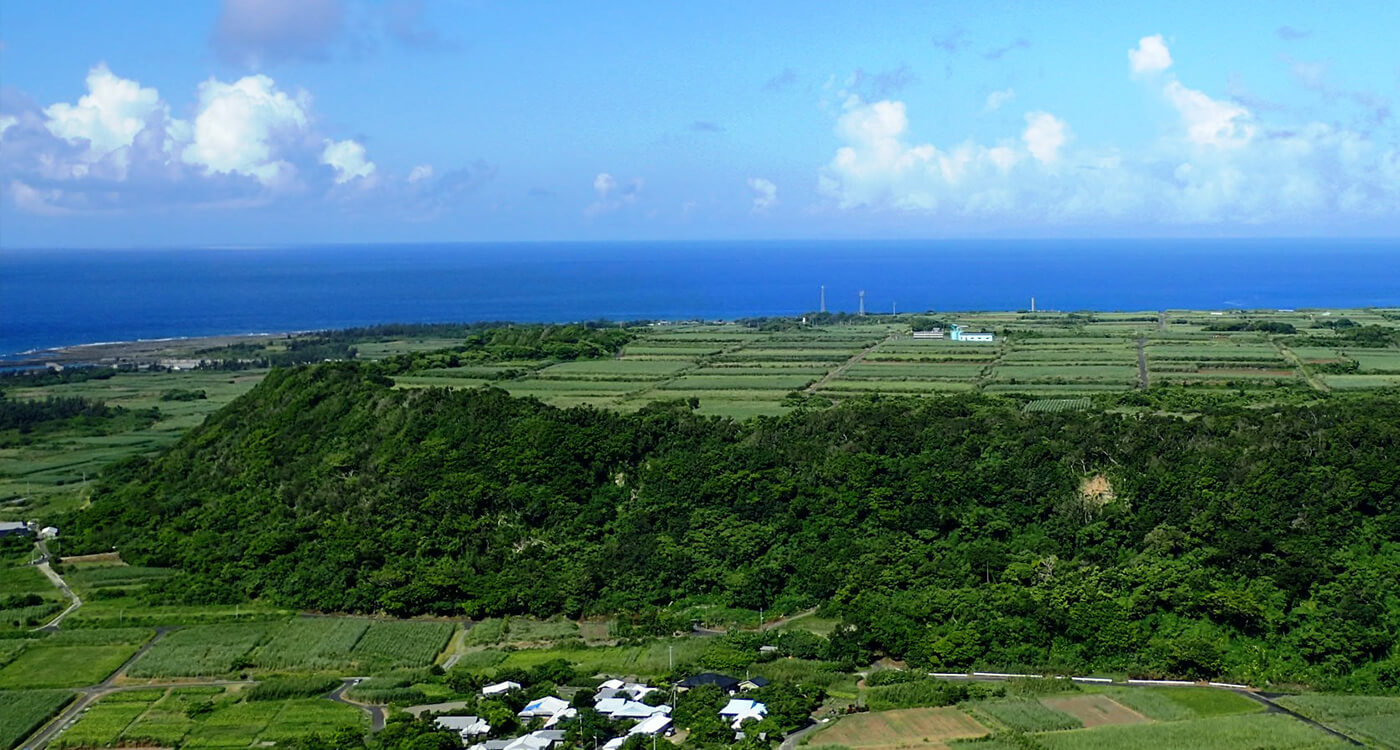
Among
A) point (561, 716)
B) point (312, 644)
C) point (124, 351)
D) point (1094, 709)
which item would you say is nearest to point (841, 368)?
point (312, 644)

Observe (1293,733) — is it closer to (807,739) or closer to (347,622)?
(807,739)

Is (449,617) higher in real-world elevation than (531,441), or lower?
lower

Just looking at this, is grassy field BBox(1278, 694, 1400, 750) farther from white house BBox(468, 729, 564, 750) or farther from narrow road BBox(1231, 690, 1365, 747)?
white house BBox(468, 729, 564, 750)

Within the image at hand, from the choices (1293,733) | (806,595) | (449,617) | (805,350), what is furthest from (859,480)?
(805,350)

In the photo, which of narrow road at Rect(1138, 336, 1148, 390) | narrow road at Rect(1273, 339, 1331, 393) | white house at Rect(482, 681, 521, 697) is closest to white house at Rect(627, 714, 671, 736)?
white house at Rect(482, 681, 521, 697)

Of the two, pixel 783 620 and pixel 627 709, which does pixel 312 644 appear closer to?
pixel 627 709

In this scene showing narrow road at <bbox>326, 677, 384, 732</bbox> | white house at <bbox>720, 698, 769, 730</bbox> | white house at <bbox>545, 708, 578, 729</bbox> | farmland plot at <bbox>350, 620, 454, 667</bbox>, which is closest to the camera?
white house at <bbox>720, 698, 769, 730</bbox>

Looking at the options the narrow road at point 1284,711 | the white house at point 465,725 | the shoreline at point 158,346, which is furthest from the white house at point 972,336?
the white house at point 465,725
